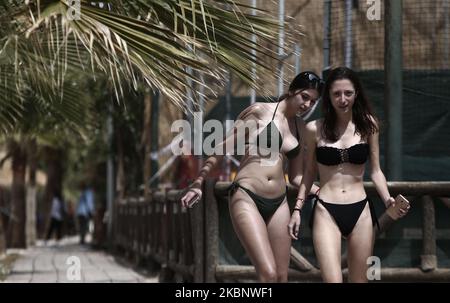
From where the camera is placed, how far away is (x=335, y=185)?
6.07m

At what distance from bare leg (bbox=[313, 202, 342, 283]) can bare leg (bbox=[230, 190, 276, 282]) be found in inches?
10.9

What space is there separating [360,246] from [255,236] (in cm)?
59

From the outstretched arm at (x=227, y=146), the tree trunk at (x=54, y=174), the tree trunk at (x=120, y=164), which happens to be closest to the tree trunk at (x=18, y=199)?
the tree trunk at (x=120, y=164)

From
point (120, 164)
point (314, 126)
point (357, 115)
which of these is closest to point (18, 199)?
point (120, 164)

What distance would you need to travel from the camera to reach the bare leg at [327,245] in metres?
5.89

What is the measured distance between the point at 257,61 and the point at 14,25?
1.88 metres

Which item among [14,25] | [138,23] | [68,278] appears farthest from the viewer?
[68,278]

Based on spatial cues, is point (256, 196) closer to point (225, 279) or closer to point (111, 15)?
point (111, 15)

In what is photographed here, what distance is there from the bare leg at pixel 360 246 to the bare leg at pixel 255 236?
43 centimetres

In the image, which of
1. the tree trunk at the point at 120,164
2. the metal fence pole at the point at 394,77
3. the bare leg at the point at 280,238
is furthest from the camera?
the tree trunk at the point at 120,164

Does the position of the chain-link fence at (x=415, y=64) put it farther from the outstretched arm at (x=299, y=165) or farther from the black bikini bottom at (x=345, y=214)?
the black bikini bottom at (x=345, y=214)

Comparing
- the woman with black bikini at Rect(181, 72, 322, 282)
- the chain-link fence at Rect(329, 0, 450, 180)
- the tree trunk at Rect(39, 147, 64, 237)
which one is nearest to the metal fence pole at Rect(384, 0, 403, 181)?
the chain-link fence at Rect(329, 0, 450, 180)
